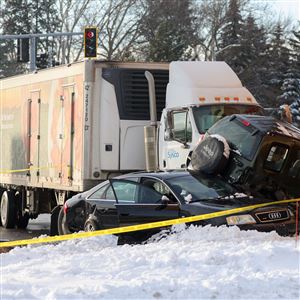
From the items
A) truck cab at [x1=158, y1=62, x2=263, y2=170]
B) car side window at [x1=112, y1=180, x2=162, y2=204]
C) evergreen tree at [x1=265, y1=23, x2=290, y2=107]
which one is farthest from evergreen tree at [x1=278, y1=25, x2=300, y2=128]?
car side window at [x1=112, y1=180, x2=162, y2=204]

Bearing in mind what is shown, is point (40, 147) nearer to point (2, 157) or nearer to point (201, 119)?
point (2, 157)

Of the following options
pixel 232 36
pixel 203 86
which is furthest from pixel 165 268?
pixel 232 36

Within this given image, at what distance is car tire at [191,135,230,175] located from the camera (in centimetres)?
1062

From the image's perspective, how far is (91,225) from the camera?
32.7 ft

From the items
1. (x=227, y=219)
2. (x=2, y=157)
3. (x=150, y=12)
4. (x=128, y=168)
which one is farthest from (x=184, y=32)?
(x=227, y=219)

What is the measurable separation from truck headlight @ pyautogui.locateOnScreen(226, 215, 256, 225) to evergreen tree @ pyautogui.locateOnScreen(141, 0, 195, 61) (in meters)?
44.7

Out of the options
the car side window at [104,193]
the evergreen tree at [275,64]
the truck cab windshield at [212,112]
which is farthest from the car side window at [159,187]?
the evergreen tree at [275,64]

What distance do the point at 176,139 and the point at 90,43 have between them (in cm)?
1121

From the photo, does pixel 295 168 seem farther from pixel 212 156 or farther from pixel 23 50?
pixel 23 50

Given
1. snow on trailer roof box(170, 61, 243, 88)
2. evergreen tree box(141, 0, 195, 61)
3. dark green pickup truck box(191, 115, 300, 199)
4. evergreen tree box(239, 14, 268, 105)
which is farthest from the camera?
evergreen tree box(239, 14, 268, 105)

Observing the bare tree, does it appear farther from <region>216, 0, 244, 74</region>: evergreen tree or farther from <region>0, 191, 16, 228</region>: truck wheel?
<region>0, 191, 16, 228</region>: truck wheel

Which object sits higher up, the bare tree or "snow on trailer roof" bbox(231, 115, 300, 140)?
the bare tree

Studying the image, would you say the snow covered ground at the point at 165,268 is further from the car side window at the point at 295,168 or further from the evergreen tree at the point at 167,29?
the evergreen tree at the point at 167,29

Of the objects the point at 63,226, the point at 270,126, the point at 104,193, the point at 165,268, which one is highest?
the point at 270,126
